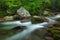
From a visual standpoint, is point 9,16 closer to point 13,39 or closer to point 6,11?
point 6,11

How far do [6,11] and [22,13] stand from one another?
90.6 inches

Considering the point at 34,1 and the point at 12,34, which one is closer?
the point at 12,34

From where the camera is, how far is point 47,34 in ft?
28.1

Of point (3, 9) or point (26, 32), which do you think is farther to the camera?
point (3, 9)

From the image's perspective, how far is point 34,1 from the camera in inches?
723

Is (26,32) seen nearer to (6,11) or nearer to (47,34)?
(47,34)

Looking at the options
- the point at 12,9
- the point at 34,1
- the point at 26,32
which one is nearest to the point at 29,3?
the point at 34,1

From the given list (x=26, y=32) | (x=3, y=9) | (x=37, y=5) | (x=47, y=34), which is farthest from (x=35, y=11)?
(x=47, y=34)

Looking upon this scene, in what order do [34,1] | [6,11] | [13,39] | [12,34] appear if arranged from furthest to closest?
[34,1] → [6,11] → [12,34] → [13,39]

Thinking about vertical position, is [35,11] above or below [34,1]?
below

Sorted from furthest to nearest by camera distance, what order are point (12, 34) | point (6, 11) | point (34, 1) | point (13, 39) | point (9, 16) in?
point (34, 1), point (6, 11), point (9, 16), point (12, 34), point (13, 39)

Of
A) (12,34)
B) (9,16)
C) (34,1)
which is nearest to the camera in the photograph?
(12,34)

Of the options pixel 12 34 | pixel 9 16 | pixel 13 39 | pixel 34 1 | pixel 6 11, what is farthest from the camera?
pixel 34 1

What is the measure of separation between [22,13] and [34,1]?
3.18 metres
